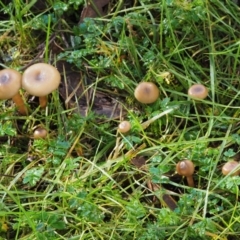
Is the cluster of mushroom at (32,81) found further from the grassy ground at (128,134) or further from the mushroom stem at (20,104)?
the grassy ground at (128,134)

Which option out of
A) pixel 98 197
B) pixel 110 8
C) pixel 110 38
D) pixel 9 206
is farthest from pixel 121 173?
pixel 110 8

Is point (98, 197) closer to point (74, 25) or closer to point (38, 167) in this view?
point (38, 167)

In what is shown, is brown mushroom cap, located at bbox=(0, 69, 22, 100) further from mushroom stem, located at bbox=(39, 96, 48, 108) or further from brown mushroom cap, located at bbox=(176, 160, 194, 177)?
brown mushroom cap, located at bbox=(176, 160, 194, 177)

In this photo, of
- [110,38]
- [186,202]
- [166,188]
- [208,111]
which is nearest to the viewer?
[186,202]

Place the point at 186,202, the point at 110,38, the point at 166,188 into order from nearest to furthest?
the point at 186,202 → the point at 166,188 → the point at 110,38

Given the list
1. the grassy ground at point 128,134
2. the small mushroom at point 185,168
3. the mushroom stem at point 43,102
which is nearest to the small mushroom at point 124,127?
the grassy ground at point 128,134

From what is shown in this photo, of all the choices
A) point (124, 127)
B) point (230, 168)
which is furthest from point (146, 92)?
point (230, 168)

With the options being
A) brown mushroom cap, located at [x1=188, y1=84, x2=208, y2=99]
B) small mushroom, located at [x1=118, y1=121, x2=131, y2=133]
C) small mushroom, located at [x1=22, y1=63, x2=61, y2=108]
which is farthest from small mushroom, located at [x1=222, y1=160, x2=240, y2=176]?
small mushroom, located at [x1=22, y1=63, x2=61, y2=108]

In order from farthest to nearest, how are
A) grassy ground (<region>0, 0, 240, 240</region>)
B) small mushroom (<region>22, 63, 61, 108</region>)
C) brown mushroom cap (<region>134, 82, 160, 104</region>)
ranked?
brown mushroom cap (<region>134, 82, 160, 104</region>) < small mushroom (<region>22, 63, 61, 108</region>) < grassy ground (<region>0, 0, 240, 240</region>)
